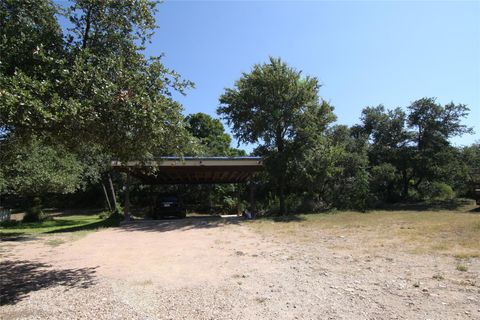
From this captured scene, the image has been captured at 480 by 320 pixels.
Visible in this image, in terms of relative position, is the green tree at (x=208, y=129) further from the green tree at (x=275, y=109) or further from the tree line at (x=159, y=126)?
the green tree at (x=275, y=109)

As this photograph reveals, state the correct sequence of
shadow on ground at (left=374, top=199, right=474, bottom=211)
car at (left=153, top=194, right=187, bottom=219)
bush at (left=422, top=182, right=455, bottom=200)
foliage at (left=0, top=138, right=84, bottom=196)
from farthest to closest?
bush at (left=422, top=182, right=455, bottom=200) < shadow on ground at (left=374, top=199, right=474, bottom=211) < car at (left=153, top=194, right=187, bottom=219) < foliage at (left=0, top=138, right=84, bottom=196)

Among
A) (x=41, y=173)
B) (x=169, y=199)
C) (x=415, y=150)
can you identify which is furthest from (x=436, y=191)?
(x=41, y=173)

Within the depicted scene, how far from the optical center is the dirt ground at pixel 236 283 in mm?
4617

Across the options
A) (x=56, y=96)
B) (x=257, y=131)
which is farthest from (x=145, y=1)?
(x=257, y=131)

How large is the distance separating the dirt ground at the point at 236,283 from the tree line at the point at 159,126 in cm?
252

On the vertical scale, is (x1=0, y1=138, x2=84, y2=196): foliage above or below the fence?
above

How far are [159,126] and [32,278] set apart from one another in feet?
12.1

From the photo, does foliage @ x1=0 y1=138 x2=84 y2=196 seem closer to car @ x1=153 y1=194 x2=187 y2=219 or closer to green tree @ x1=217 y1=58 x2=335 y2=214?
car @ x1=153 y1=194 x2=187 y2=219

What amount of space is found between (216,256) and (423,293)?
4713 millimetres

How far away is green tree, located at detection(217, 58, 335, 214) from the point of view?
20031 mm

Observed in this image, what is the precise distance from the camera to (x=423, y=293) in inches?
200

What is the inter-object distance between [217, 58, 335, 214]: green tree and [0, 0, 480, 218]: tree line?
0.06 m

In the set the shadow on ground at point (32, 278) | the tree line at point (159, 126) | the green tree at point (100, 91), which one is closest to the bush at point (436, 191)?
the tree line at point (159, 126)

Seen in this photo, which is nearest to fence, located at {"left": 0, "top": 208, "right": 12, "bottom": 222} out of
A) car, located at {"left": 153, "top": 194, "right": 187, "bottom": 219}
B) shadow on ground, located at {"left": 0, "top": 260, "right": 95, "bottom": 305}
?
car, located at {"left": 153, "top": 194, "right": 187, "bottom": 219}
